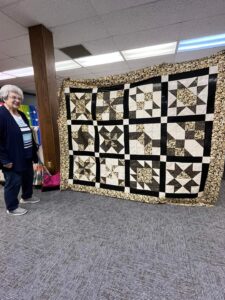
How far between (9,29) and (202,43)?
9.87 ft

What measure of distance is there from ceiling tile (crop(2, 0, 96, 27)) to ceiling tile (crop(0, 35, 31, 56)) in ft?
1.59

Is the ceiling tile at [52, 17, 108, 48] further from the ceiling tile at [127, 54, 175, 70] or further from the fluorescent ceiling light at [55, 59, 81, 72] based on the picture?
the ceiling tile at [127, 54, 175, 70]

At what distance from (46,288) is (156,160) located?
136 centimetres

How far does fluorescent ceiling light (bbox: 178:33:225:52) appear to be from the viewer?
294cm

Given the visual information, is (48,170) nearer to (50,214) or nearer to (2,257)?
(50,214)

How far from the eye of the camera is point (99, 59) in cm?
367

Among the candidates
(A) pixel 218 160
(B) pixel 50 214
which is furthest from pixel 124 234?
(A) pixel 218 160

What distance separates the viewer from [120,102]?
1.96m

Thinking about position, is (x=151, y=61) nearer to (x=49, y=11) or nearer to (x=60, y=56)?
(x=60, y=56)

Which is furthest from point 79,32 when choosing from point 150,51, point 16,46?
point 150,51

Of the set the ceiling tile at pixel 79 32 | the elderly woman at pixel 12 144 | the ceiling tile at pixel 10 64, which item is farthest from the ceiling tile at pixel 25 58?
the elderly woman at pixel 12 144

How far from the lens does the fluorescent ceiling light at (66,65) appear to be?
3.75m

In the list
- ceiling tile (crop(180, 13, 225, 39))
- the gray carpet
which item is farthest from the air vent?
the gray carpet

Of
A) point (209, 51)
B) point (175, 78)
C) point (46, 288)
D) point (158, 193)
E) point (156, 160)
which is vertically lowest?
point (46, 288)
